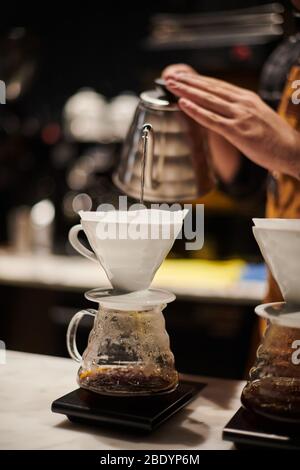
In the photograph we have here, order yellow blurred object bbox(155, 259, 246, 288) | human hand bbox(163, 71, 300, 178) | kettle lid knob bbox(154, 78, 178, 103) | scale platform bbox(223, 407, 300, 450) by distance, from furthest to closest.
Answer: yellow blurred object bbox(155, 259, 246, 288)
kettle lid knob bbox(154, 78, 178, 103)
human hand bbox(163, 71, 300, 178)
scale platform bbox(223, 407, 300, 450)

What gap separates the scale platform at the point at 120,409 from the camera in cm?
86

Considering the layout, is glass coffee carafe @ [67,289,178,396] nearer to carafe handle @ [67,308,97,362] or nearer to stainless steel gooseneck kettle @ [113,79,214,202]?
carafe handle @ [67,308,97,362]

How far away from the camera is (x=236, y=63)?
10.9 feet

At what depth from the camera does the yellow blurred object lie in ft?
9.78

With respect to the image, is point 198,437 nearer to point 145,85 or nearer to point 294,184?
point 294,184

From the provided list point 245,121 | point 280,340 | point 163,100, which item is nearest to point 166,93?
point 163,100

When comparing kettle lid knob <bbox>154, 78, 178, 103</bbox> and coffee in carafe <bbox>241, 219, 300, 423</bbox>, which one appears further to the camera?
kettle lid knob <bbox>154, 78, 178, 103</bbox>

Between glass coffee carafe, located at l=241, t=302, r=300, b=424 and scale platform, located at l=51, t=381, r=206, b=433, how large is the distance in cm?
12

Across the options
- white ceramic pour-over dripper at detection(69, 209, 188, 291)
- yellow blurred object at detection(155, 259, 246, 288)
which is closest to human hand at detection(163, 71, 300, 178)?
white ceramic pour-over dripper at detection(69, 209, 188, 291)

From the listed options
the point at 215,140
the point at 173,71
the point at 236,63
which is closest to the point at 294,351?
the point at 173,71

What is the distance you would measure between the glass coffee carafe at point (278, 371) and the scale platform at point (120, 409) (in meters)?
0.12

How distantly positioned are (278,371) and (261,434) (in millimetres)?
81

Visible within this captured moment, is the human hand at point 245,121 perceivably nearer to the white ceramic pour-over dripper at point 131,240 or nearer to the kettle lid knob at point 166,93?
the kettle lid knob at point 166,93

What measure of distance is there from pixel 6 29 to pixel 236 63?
145cm
